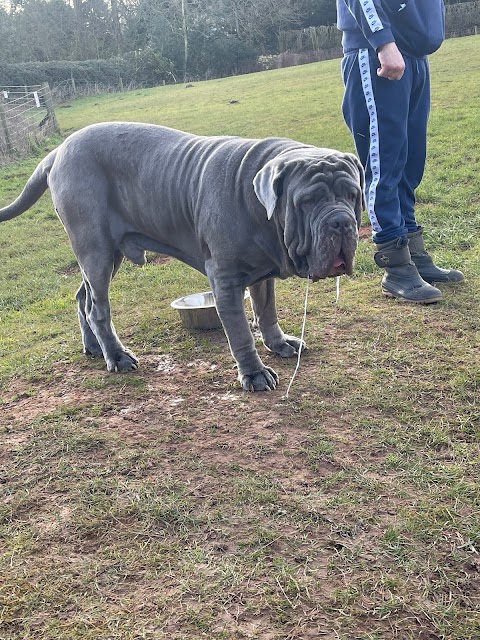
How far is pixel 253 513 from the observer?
2627mm

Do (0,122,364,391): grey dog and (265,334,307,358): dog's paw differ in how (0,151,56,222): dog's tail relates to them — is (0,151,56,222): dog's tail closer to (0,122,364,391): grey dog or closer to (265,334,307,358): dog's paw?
(0,122,364,391): grey dog

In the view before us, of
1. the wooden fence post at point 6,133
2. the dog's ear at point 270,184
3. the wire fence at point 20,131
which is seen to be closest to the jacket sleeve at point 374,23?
the dog's ear at point 270,184

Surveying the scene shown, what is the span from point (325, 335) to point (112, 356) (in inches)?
57.2

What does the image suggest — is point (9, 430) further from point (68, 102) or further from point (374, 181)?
point (68, 102)

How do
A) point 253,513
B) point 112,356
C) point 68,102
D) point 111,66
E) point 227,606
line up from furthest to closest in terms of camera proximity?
point 111,66, point 68,102, point 112,356, point 253,513, point 227,606

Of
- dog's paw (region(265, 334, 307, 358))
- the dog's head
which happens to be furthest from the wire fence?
the dog's head

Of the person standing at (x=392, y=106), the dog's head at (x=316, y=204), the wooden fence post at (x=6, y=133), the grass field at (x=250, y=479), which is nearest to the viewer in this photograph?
the grass field at (x=250, y=479)

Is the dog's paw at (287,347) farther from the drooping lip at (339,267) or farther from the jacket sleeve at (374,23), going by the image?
the jacket sleeve at (374,23)

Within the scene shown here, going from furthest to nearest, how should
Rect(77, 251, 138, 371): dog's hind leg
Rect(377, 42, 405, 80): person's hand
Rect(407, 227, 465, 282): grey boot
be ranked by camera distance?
Rect(407, 227, 465, 282): grey boot, Rect(377, 42, 405, 80): person's hand, Rect(77, 251, 138, 371): dog's hind leg

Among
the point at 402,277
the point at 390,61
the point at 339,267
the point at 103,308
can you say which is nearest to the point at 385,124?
the point at 390,61

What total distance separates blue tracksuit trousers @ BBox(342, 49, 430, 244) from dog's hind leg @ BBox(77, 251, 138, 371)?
77.8 inches

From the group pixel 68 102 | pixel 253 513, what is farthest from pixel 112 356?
pixel 68 102

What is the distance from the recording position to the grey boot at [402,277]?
460 cm

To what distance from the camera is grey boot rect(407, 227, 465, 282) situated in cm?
493
